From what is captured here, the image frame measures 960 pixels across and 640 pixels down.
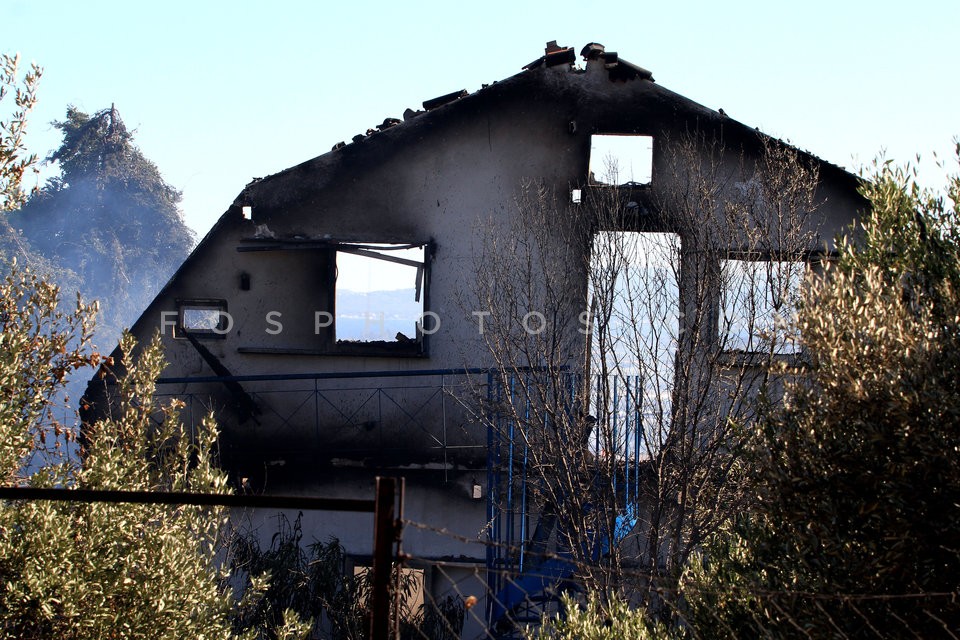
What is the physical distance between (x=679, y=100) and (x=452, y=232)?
3817 millimetres

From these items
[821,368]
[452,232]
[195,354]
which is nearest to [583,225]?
[452,232]

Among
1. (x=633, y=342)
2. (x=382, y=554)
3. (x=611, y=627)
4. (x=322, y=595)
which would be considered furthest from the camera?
(x=322, y=595)

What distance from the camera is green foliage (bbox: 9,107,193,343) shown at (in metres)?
49.4

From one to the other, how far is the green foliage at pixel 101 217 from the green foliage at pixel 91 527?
4352 cm

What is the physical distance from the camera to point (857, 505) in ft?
19.2

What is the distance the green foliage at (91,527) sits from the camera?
6.52 m

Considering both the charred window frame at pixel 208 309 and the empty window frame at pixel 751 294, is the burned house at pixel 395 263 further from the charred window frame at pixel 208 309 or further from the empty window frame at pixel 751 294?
the empty window frame at pixel 751 294

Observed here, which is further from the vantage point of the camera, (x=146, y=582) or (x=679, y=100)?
(x=679, y=100)

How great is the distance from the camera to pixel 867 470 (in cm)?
586

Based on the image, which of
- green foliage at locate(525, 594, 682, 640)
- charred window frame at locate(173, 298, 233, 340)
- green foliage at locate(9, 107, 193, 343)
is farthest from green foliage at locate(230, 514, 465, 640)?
green foliage at locate(9, 107, 193, 343)

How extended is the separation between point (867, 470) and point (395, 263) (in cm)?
1019

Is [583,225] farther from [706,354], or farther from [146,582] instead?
[146,582]

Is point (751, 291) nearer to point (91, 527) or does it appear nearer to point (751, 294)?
point (751, 294)

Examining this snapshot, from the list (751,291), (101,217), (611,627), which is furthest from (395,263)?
(101,217)
